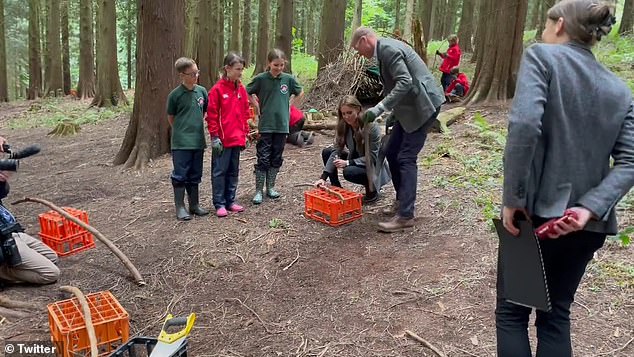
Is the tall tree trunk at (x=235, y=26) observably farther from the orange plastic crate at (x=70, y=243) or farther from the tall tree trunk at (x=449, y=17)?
the orange plastic crate at (x=70, y=243)

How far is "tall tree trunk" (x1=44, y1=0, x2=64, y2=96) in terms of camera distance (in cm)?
2073

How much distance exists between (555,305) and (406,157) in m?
2.73

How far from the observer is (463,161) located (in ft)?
22.9

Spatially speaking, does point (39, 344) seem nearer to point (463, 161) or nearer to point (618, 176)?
point (618, 176)

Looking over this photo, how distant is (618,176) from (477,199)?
348 centimetres

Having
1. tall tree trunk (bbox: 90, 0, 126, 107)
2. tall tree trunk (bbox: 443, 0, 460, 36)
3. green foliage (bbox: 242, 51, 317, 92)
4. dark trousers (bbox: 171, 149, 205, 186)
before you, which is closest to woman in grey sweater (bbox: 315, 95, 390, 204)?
dark trousers (bbox: 171, 149, 205, 186)

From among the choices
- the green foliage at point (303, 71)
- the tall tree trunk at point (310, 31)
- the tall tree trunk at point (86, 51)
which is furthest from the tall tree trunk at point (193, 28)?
the tall tree trunk at point (310, 31)

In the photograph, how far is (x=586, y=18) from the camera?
2096 mm

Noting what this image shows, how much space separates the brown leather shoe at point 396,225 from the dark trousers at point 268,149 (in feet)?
5.39

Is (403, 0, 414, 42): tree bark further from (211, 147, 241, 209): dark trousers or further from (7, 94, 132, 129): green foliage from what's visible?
(211, 147, 241, 209): dark trousers

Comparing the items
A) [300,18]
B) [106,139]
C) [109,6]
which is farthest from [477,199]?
[300,18]

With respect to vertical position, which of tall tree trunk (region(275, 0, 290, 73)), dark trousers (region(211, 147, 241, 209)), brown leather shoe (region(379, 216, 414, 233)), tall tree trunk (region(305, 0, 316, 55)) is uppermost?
tall tree trunk (region(305, 0, 316, 55))

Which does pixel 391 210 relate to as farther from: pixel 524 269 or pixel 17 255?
pixel 17 255

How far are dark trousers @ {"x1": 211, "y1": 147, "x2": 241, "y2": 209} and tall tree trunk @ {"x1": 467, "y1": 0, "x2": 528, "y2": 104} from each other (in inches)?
229
